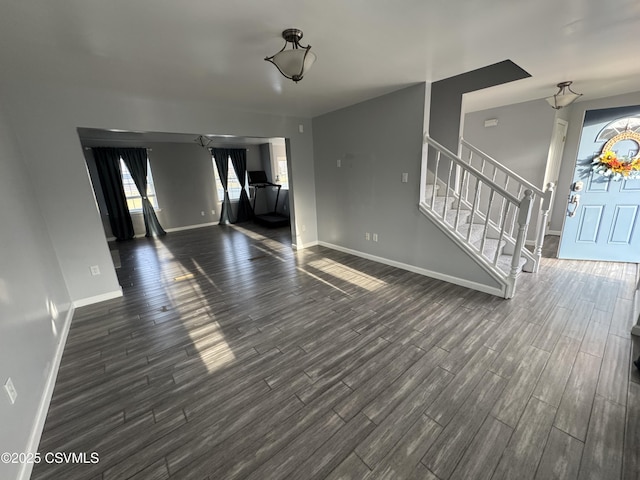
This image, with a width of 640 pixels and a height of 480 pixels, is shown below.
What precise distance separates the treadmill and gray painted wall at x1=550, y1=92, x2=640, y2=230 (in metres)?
5.94

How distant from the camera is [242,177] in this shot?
799 centimetres

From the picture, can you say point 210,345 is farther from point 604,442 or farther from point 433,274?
point 433,274

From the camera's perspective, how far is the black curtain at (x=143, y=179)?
6.23 meters

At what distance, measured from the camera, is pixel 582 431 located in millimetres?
1416

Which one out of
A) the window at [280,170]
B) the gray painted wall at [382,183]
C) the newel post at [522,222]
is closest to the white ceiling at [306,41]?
the gray painted wall at [382,183]

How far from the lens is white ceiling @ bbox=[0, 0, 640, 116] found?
156 centimetres

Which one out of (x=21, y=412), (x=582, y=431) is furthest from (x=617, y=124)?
(x=21, y=412)

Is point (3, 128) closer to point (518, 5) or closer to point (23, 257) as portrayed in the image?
point (23, 257)

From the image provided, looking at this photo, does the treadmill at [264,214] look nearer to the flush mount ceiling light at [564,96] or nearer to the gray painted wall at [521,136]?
the gray painted wall at [521,136]

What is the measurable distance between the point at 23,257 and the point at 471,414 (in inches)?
131

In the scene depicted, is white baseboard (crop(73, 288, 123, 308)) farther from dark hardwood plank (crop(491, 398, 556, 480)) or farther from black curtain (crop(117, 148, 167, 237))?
dark hardwood plank (crop(491, 398, 556, 480))

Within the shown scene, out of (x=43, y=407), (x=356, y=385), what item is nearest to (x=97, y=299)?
(x=43, y=407)

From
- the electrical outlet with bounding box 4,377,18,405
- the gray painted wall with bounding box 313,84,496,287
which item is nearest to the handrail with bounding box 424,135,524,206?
the gray painted wall with bounding box 313,84,496,287

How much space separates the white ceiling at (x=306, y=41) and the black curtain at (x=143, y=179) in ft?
13.8
